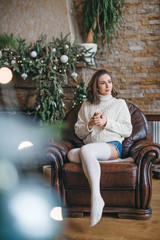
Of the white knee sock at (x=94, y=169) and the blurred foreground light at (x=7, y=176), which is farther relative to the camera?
the blurred foreground light at (x=7, y=176)

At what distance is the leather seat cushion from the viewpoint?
2.29m

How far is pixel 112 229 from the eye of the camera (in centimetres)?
212

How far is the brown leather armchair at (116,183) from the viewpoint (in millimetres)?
2293

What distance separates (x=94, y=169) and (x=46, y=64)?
1.99 m

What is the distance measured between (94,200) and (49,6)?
9.80ft

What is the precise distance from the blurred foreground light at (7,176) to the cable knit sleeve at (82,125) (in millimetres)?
839

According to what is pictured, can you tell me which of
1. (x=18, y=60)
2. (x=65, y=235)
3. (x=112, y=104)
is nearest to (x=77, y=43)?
(x=18, y=60)

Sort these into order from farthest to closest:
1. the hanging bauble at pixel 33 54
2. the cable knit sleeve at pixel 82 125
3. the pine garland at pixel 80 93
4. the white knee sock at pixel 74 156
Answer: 1. the pine garland at pixel 80 93
2. the hanging bauble at pixel 33 54
3. the cable knit sleeve at pixel 82 125
4. the white knee sock at pixel 74 156

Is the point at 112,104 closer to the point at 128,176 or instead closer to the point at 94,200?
the point at 128,176

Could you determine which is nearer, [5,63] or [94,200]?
[94,200]

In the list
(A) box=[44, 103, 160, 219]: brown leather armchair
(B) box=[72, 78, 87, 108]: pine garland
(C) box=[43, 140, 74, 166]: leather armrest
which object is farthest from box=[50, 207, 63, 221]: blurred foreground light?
(B) box=[72, 78, 87, 108]: pine garland

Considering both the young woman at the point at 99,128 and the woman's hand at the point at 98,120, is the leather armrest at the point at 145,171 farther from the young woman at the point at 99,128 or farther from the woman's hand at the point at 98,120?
the woman's hand at the point at 98,120

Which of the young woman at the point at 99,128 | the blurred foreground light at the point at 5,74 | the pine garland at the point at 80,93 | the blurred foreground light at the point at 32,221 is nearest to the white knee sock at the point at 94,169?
the young woman at the point at 99,128

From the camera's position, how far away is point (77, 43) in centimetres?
423
